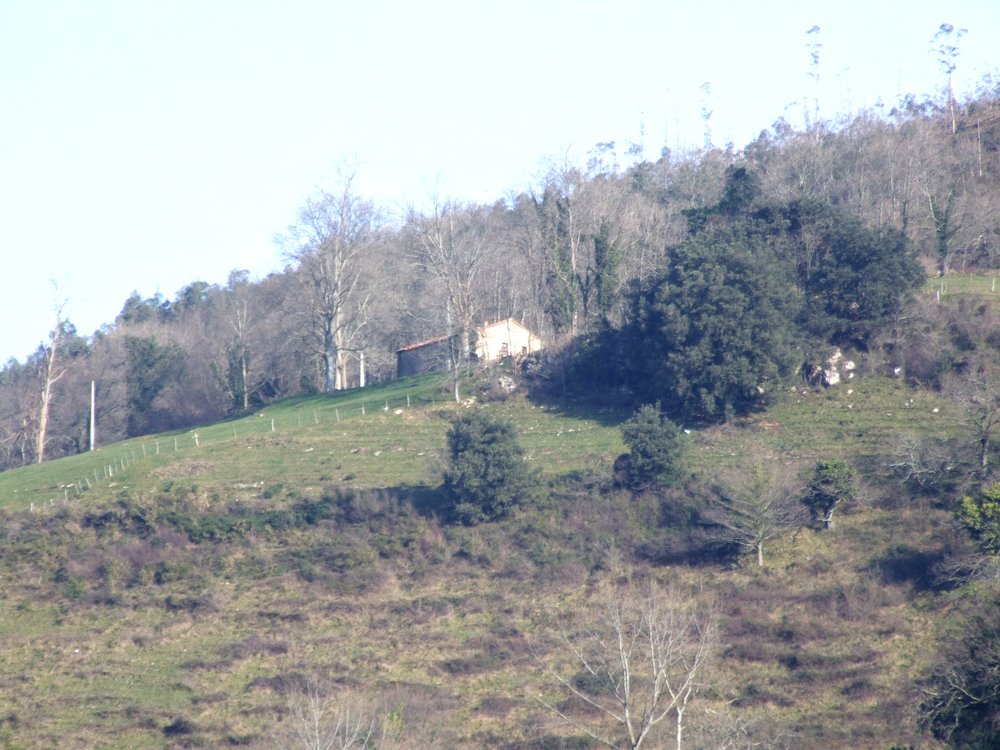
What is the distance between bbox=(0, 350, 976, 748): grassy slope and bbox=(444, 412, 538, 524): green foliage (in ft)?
3.09

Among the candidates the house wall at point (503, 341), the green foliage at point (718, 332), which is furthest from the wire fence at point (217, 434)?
the green foliage at point (718, 332)

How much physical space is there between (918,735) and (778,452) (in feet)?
62.4

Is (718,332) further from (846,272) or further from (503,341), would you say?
(503,341)

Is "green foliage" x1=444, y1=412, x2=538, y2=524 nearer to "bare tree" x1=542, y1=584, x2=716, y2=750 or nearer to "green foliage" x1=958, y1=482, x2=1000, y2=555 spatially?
"bare tree" x1=542, y1=584, x2=716, y2=750

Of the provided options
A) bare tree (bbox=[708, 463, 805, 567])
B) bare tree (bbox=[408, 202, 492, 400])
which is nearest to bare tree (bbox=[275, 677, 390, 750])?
bare tree (bbox=[708, 463, 805, 567])

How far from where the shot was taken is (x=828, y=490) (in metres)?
35.1

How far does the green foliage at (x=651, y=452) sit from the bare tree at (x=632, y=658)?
6.82 meters

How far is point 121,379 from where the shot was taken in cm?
7838

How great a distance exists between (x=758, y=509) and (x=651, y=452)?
6029 mm

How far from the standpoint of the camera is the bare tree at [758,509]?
34.2m

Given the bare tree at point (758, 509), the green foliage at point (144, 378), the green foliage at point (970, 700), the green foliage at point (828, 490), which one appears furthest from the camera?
the green foliage at point (144, 378)

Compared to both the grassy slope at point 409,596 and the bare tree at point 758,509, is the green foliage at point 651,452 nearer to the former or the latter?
the grassy slope at point 409,596

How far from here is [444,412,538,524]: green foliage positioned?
39.4m

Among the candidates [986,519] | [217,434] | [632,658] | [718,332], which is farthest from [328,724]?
[217,434]
